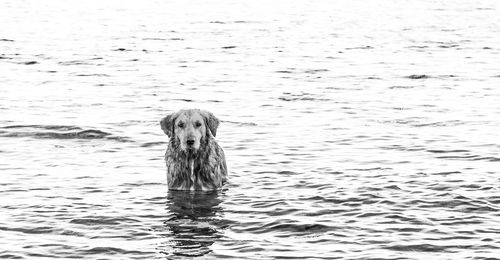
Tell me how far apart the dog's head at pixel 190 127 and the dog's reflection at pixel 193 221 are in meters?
0.85

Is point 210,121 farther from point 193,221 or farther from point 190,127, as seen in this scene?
point 193,221

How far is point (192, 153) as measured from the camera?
62.5ft

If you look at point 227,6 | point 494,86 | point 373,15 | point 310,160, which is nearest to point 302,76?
point 494,86

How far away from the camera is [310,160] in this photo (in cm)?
2147

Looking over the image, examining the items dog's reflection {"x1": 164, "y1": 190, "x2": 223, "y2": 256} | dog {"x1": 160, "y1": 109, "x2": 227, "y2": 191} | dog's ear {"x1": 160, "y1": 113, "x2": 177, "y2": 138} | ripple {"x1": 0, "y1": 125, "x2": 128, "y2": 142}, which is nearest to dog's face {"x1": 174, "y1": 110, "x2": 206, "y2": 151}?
dog {"x1": 160, "y1": 109, "x2": 227, "y2": 191}

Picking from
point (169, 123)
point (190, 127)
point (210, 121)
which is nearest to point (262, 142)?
point (210, 121)

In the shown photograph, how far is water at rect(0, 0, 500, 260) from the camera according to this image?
15.9 m

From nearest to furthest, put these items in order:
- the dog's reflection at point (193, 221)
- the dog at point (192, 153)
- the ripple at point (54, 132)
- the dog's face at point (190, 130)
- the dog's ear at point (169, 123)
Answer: the dog's reflection at point (193, 221) < the dog's face at point (190, 130) < the dog at point (192, 153) < the dog's ear at point (169, 123) < the ripple at point (54, 132)

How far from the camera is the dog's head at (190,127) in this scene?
1878 cm

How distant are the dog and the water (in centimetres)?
35

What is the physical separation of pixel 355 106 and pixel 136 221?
482 inches

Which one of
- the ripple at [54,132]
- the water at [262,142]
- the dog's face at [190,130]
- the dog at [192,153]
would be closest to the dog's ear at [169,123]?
the dog at [192,153]

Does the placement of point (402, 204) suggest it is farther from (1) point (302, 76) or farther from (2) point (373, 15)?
(2) point (373, 15)

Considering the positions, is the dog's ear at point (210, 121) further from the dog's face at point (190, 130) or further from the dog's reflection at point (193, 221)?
the dog's reflection at point (193, 221)
